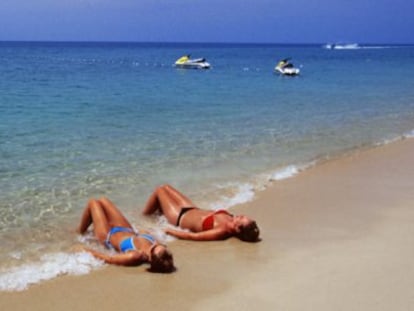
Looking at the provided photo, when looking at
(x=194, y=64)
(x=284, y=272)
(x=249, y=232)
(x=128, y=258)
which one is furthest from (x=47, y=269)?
(x=194, y=64)

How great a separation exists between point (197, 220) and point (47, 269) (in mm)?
1791

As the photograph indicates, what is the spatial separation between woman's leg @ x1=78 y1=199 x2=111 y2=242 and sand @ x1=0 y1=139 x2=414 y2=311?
0.72 m

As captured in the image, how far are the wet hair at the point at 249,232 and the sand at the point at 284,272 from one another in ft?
0.24

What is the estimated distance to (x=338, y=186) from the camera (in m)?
8.57

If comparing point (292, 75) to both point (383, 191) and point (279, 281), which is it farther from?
point (279, 281)

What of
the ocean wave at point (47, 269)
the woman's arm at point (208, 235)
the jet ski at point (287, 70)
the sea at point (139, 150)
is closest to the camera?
the ocean wave at point (47, 269)

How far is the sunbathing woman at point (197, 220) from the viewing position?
591cm

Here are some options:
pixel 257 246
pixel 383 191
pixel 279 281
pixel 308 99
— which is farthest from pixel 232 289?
pixel 308 99

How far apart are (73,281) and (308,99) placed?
18.7 metres

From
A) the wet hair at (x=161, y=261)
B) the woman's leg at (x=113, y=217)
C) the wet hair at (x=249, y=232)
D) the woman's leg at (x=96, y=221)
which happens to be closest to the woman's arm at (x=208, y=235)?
the wet hair at (x=249, y=232)

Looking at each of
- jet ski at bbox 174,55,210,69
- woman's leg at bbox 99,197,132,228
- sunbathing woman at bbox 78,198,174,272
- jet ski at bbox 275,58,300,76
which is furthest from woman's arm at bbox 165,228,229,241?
jet ski at bbox 174,55,210,69

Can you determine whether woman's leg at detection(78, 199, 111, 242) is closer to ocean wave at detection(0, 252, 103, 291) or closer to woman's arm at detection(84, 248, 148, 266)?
ocean wave at detection(0, 252, 103, 291)

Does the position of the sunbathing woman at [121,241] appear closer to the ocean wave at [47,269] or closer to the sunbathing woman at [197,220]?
the ocean wave at [47,269]

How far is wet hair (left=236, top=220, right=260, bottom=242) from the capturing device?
19.2 feet
